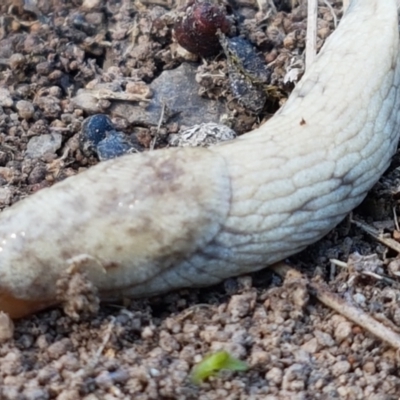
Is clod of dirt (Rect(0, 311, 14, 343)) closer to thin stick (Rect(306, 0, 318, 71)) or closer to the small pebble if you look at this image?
the small pebble

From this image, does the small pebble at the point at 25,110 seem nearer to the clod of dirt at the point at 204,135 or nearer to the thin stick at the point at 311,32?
the clod of dirt at the point at 204,135

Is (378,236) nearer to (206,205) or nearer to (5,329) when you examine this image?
(206,205)

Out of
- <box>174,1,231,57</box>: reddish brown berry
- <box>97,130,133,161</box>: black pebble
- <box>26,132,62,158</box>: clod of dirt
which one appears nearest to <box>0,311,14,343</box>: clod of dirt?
<box>97,130,133,161</box>: black pebble

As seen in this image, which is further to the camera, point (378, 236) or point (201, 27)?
point (201, 27)

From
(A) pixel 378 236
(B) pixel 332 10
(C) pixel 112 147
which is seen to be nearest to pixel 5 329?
(C) pixel 112 147

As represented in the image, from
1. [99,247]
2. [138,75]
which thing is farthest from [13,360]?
[138,75]

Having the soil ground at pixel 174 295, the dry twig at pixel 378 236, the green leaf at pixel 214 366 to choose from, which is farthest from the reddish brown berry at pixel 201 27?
the green leaf at pixel 214 366
